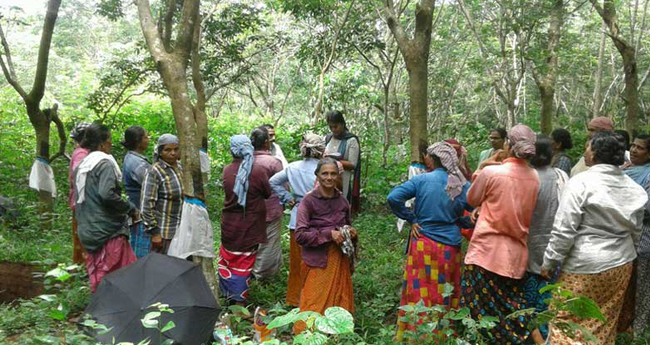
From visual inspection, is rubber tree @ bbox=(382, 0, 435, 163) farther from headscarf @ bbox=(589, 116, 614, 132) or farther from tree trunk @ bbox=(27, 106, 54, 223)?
tree trunk @ bbox=(27, 106, 54, 223)

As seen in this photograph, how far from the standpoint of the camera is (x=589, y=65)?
→ 21344 millimetres

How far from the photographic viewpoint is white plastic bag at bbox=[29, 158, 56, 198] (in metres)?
7.29

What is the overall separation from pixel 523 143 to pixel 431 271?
118 cm

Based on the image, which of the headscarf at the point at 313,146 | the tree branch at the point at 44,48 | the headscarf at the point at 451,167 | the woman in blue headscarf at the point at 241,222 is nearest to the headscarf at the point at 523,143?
the headscarf at the point at 451,167

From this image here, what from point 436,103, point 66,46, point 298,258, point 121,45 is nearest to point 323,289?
point 298,258

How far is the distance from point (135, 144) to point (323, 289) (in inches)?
86.3

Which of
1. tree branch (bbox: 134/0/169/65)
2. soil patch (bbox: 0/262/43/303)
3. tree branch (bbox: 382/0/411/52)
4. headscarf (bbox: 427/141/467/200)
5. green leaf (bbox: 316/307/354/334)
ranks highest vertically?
tree branch (bbox: 382/0/411/52)

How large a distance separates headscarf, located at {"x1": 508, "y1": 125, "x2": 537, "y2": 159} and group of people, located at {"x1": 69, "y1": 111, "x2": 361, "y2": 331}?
1.33m

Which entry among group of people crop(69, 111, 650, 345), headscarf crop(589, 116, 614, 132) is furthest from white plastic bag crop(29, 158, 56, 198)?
headscarf crop(589, 116, 614, 132)

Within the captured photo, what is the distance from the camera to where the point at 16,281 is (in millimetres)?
6082

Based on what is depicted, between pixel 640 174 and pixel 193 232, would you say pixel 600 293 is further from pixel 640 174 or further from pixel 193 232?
pixel 193 232

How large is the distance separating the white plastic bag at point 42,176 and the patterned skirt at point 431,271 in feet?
17.3

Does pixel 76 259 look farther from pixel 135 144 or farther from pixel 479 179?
pixel 479 179

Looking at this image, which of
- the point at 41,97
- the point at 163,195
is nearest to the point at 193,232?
the point at 163,195
